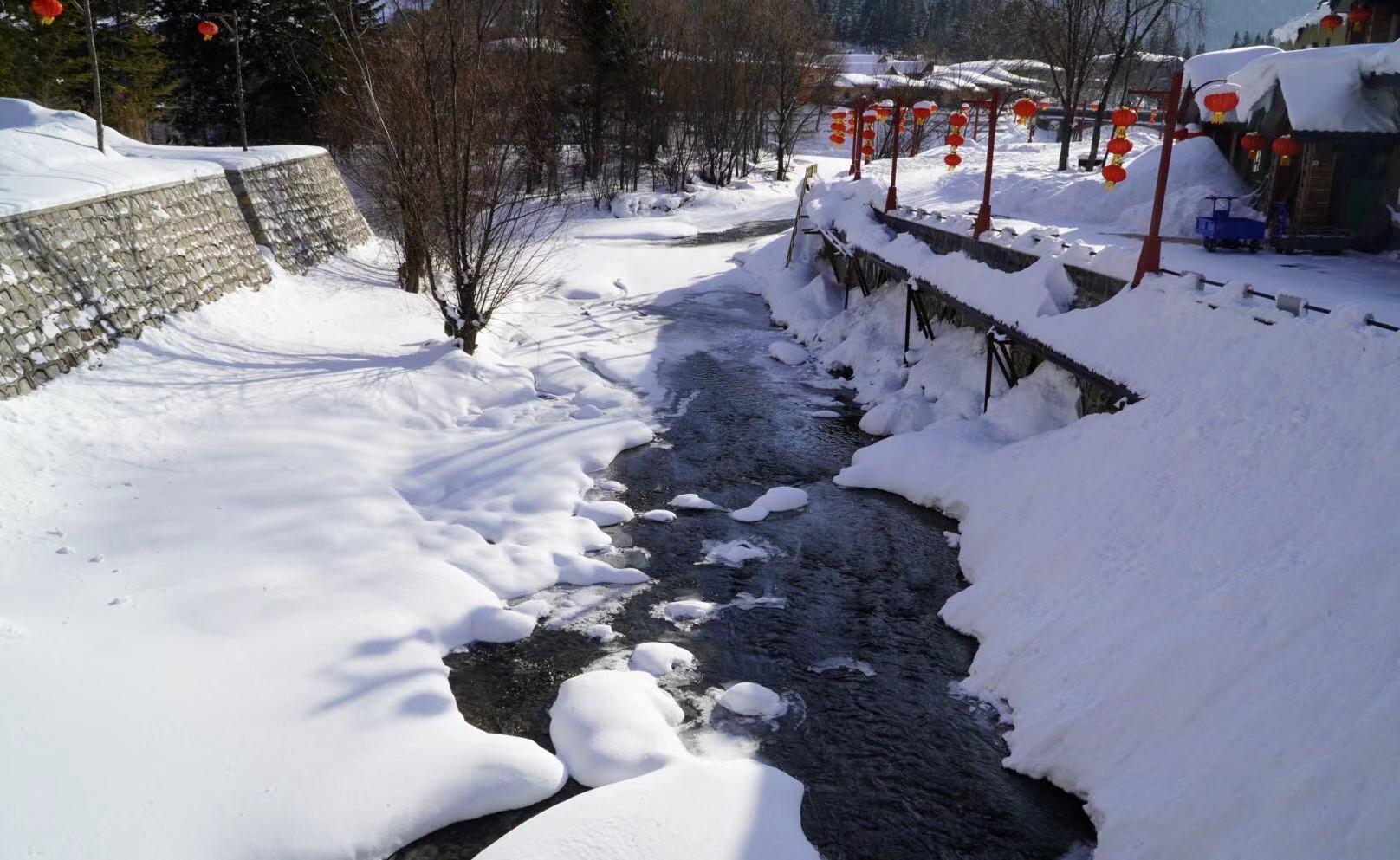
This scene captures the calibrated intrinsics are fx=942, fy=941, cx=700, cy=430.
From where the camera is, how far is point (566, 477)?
1315 cm

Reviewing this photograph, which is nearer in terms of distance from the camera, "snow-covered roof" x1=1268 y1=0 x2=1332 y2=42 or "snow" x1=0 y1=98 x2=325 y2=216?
"snow" x1=0 y1=98 x2=325 y2=216

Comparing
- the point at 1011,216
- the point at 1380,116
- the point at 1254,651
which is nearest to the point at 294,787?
the point at 1254,651

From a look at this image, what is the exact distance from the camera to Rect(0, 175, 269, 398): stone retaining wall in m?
11.0

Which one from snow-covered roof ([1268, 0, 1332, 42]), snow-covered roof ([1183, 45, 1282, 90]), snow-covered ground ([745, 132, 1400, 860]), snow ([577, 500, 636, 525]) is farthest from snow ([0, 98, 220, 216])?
snow-covered roof ([1268, 0, 1332, 42])

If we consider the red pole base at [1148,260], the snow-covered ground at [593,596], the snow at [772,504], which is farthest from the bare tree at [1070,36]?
the snow at [772,504]

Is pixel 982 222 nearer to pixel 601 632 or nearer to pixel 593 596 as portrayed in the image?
pixel 593 596

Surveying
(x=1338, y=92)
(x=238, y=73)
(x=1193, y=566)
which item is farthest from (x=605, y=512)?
(x=238, y=73)

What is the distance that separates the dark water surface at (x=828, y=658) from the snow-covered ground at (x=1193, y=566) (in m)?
0.39

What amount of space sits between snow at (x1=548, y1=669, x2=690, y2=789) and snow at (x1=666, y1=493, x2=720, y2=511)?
421 centimetres

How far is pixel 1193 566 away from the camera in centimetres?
782

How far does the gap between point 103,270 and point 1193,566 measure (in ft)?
45.1

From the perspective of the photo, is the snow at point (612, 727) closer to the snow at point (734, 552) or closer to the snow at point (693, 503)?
the snow at point (734, 552)

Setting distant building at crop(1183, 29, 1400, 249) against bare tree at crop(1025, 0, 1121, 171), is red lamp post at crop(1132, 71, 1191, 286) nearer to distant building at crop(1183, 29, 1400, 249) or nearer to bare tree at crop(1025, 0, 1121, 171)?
distant building at crop(1183, 29, 1400, 249)

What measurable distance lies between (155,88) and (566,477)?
28.0m
